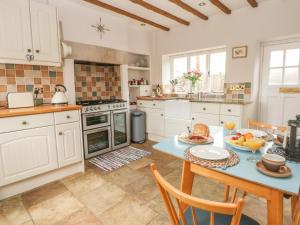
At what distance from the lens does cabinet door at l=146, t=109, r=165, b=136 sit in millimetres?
3523

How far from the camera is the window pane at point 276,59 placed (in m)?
2.79

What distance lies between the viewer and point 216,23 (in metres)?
3.18

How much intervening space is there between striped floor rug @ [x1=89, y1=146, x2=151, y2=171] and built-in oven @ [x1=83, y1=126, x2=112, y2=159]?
0.09 meters

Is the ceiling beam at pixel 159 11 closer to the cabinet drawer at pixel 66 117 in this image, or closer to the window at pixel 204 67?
the window at pixel 204 67

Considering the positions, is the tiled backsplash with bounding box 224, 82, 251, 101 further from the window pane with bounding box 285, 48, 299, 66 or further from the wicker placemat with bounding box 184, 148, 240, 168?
the wicker placemat with bounding box 184, 148, 240, 168

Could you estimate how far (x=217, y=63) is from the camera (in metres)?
3.44

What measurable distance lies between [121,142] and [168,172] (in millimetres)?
1233

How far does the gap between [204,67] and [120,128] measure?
6.66 feet

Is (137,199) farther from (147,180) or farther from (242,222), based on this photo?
(242,222)

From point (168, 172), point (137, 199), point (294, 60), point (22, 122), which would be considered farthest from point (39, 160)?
point (294, 60)

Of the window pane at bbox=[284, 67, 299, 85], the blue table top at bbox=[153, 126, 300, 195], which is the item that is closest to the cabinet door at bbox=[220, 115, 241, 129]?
the window pane at bbox=[284, 67, 299, 85]

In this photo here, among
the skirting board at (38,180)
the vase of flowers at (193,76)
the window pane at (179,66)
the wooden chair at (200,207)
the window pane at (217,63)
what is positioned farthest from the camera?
the window pane at (179,66)

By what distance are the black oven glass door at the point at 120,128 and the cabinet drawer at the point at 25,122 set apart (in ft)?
3.94

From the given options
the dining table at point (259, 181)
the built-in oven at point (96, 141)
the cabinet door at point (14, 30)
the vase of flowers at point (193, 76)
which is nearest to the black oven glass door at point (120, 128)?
the built-in oven at point (96, 141)
